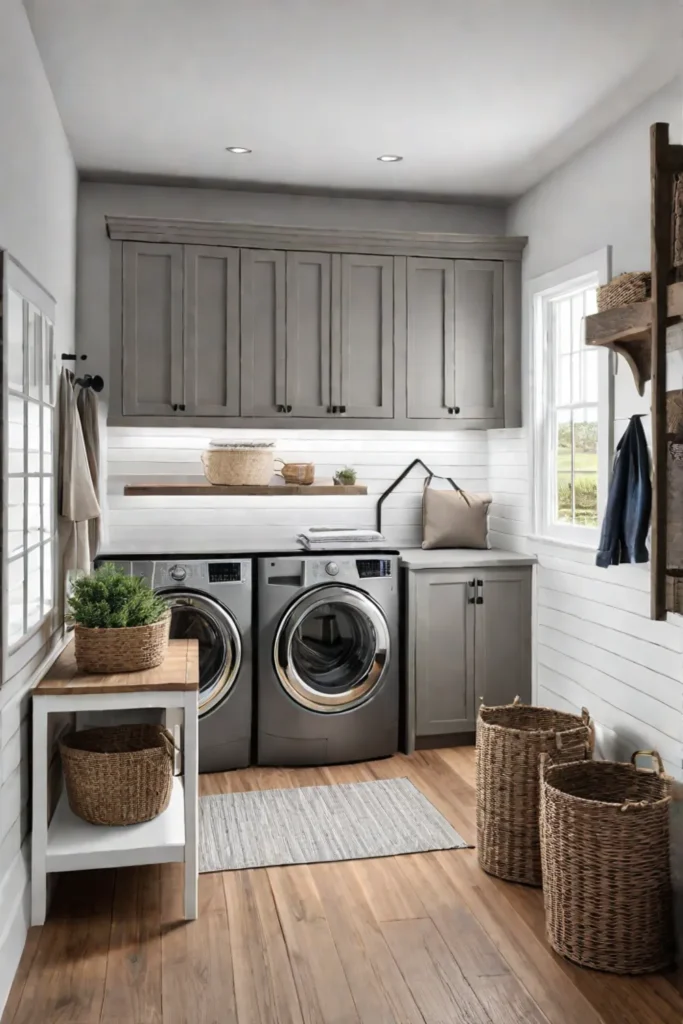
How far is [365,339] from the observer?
15.0ft

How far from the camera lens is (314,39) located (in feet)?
9.65

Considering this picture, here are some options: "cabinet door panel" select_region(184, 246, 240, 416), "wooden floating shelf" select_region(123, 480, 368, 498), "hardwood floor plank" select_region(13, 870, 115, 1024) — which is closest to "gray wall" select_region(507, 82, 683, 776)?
"wooden floating shelf" select_region(123, 480, 368, 498)

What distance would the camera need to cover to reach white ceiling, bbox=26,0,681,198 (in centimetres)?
279

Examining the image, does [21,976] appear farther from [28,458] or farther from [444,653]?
[444,653]

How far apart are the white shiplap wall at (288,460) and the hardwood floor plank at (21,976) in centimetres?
214

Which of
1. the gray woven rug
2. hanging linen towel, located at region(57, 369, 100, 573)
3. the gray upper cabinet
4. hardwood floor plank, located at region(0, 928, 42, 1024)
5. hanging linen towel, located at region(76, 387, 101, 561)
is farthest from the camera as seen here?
the gray upper cabinet

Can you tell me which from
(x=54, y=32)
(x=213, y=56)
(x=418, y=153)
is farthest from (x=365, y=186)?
(x=54, y=32)

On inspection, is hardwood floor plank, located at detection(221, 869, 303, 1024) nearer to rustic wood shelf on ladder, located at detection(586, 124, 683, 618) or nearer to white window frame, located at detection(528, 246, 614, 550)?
rustic wood shelf on ladder, located at detection(586, 124, 683, 618)

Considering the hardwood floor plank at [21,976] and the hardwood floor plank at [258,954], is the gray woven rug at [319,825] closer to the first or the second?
the hardwood floor plank at [258,954]

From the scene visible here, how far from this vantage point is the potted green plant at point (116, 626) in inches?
115

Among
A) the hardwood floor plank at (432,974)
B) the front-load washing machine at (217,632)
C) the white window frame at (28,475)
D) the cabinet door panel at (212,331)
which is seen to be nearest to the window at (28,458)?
the white window frame at (28,475)

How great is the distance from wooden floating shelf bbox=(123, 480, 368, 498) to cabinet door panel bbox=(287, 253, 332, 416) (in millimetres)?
376

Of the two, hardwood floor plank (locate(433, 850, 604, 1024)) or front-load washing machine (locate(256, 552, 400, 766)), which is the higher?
front-load washing machine (locate(256, 552, 400, 766))

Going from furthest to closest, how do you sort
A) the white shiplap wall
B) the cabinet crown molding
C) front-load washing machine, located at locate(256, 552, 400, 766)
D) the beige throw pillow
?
1. the beige throw pillow
2. the white shiplap wall
3. the cabinet crown molding
4. front-load washing machine, located at locate(256, 552, 400, 766)
